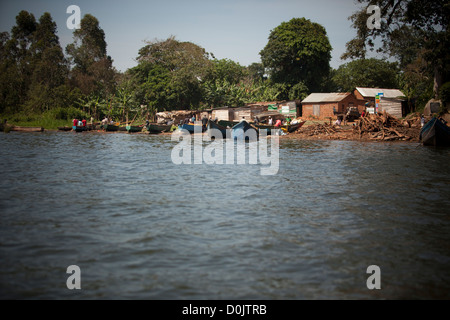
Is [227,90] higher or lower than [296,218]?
higher

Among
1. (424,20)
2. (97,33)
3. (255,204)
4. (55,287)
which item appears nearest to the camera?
(55,287)

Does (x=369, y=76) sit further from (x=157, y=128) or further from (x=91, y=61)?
(x=91, y=61)

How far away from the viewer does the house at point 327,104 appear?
42.1 metres

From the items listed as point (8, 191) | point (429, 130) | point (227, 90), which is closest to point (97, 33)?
point (227, 90)

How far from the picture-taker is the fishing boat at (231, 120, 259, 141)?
28719 mm

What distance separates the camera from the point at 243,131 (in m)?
28.9

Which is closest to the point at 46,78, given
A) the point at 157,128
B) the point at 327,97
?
the point at 157,128

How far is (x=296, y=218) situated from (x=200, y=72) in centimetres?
4367

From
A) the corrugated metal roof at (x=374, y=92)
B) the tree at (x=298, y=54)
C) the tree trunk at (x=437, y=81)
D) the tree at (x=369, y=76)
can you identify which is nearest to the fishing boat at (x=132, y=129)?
the tree at (x=298, y=54)

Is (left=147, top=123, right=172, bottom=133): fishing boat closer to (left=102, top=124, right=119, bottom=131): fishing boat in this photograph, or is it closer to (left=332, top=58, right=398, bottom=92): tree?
(left=102, top=124, right=119, bottom=131): fishing boat

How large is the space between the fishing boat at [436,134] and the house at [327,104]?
19081 mm

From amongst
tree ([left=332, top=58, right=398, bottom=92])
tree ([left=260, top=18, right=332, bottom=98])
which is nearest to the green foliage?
tree ([left=260, top=18, right=332, bottom=98])

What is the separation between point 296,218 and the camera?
7797 mm
